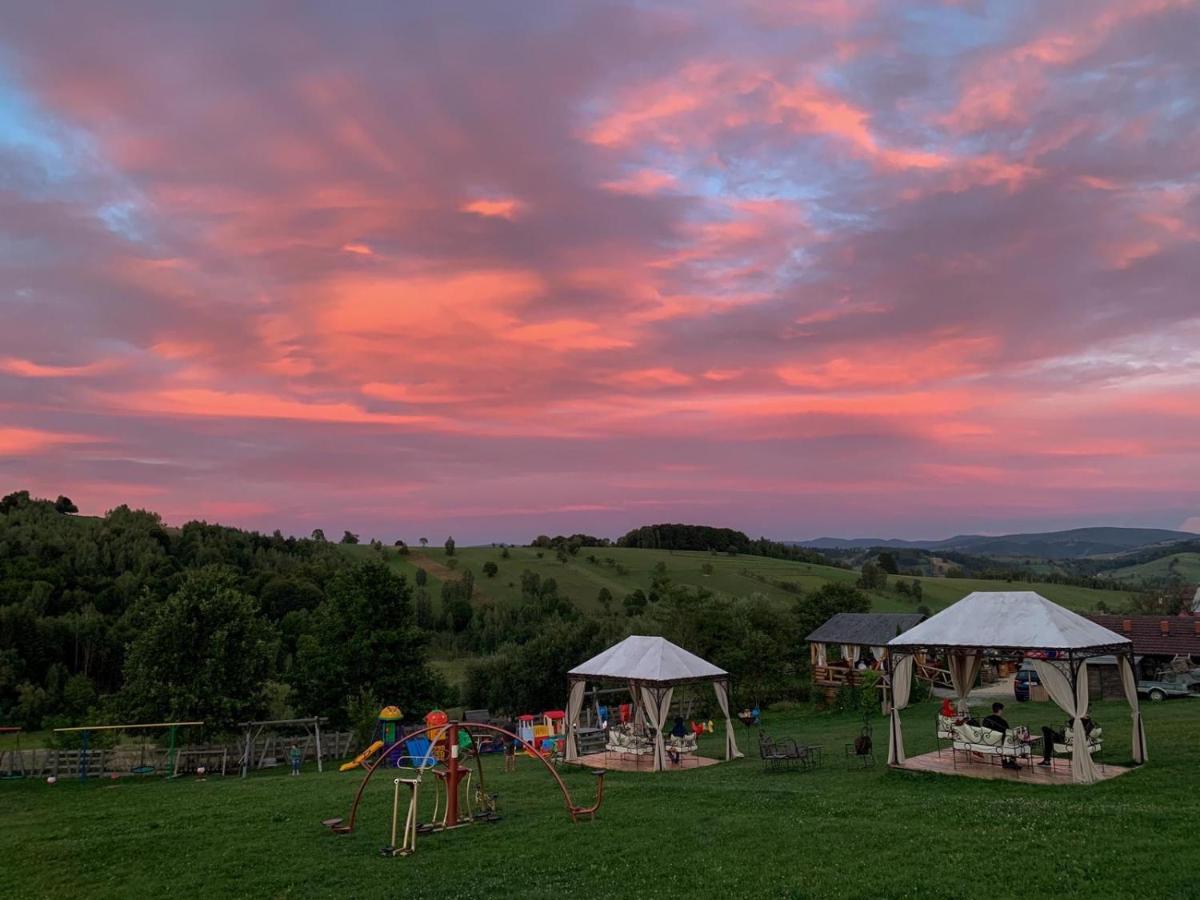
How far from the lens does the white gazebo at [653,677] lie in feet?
70.0

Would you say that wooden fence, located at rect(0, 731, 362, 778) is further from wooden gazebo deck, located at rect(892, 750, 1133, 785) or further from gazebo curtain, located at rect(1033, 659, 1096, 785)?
gazebo curtain, located at rect(1033, 659, 1096, 785)

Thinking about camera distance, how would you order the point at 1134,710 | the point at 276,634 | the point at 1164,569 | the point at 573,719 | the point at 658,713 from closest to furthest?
the point at 1134,710, the point at 658,713, the point at 573,719, the point at 276,634, the point at 1164,569

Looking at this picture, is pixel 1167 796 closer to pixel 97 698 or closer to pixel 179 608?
pixel 179 608

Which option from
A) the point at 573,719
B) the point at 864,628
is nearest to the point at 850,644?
the point at 864,628

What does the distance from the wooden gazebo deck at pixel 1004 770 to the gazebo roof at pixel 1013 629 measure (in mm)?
2256

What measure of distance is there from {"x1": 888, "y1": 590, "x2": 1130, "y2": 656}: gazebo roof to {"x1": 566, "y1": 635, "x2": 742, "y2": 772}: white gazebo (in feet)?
20.3

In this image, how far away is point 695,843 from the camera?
1175 cm

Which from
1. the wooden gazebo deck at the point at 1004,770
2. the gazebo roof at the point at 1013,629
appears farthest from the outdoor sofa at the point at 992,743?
the gazebo roof at the point at 1013,629

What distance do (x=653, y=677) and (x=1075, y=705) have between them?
9884 mm

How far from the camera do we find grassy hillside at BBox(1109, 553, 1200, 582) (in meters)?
126

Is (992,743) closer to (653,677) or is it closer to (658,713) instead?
(658,713)

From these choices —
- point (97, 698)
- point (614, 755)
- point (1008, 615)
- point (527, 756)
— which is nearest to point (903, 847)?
point (1008, 615)

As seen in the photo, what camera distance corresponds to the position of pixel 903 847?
35.1 feet

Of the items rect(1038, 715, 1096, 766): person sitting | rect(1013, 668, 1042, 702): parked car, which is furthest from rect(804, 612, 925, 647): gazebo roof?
rect(1038, 715, 1096, 766): person sitting
